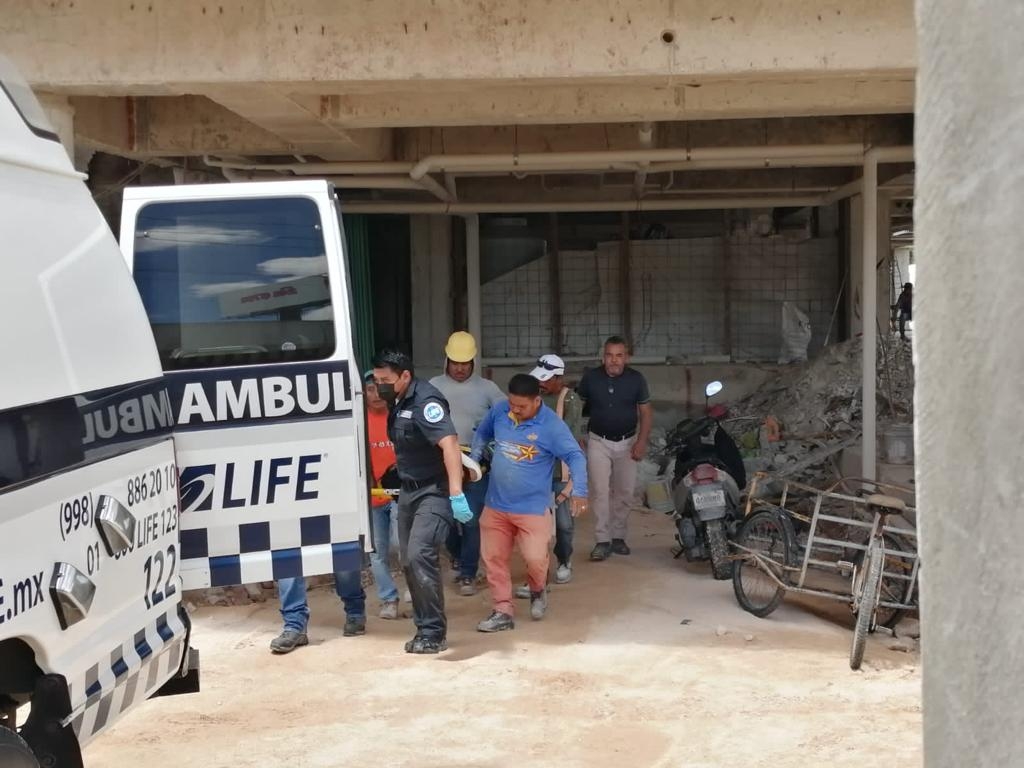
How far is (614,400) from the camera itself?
8.69 m

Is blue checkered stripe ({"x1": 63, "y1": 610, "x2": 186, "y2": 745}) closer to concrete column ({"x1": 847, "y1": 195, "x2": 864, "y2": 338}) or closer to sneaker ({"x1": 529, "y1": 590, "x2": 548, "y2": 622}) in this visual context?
sneaker ({"x1": 529, "y1": 590, "x2": 548, "y2": 622})

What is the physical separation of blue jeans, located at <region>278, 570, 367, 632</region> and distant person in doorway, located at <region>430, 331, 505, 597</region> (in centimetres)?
104

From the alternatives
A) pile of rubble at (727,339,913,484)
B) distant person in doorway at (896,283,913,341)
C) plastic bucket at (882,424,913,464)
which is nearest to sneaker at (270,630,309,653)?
pile of rubble at (727,339,913,484)

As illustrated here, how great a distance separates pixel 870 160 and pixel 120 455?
7.28m

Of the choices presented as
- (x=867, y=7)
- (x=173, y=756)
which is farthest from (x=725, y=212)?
(x=173, y=756)

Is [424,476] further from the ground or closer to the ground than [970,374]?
closer to the ground

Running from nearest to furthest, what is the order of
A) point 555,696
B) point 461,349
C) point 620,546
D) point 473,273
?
1. point 555,696
2. point 461,349
3. point 620,546
4. point 473,273

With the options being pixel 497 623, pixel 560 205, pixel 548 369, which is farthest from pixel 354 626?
pixel 560 205

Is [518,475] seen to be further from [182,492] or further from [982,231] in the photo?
[982,231]

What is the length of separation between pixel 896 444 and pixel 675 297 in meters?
4.19

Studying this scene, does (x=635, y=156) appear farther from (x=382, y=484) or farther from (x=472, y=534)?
(x=382, y=484)

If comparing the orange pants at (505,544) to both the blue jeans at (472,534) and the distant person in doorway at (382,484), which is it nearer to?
the distant person in doorway at (382,484)

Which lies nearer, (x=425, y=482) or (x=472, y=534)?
(x=425, y=482)

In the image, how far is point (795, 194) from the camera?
1182 centimetres
